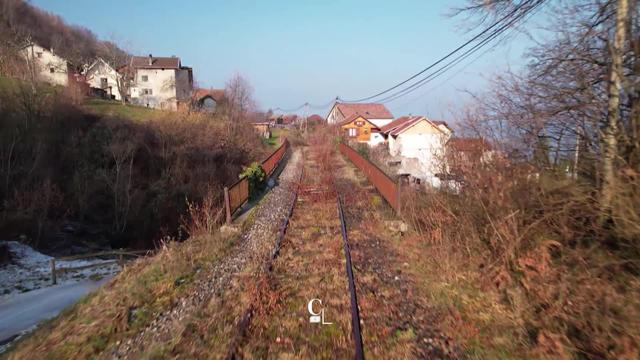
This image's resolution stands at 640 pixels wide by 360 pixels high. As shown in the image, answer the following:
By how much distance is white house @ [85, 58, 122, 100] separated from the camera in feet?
217

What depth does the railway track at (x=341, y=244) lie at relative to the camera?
14.8 ft

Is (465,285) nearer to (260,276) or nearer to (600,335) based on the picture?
(600,335)

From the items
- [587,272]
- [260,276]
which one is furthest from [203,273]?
[587,272]

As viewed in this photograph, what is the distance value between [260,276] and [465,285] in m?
3.23

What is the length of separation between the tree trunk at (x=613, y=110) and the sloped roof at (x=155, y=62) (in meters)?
73.5

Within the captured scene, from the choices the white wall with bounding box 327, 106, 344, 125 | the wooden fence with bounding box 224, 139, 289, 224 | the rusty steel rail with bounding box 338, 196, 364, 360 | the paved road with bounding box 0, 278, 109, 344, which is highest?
the white wall with bounding box 327, 106, 344, 125

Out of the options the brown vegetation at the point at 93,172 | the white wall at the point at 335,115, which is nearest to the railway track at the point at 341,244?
the brown vegetation at the point at 93,172

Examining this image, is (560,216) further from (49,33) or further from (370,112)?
(49,33)

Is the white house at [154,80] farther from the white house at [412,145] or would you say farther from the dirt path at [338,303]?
the dirt path at [338,303]

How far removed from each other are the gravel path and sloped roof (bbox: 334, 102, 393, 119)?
7552 centimetres

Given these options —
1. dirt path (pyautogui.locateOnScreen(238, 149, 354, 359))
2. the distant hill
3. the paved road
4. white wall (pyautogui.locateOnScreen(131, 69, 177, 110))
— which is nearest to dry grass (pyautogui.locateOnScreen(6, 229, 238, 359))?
dirt path (pyautogui.locateOnScreen(238, 149, 354, 359))

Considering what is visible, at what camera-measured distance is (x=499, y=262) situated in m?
5.98

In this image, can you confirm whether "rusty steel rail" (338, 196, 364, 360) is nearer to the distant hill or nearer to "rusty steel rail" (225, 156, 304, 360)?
"rusty steel rail" (225, 156, 304, 360)

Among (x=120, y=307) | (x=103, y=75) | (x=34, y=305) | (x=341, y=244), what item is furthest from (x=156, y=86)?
(x=120, y=307)
